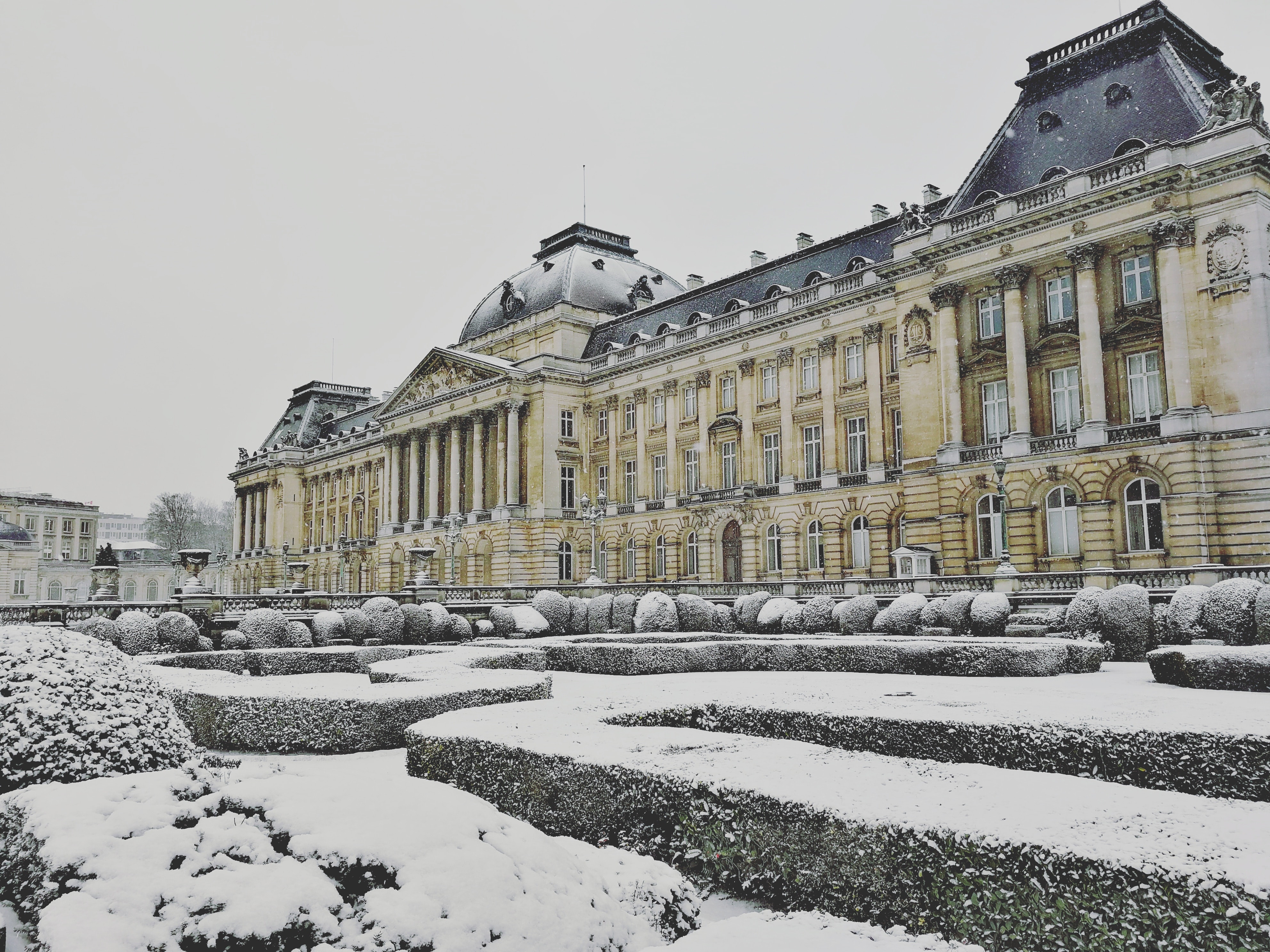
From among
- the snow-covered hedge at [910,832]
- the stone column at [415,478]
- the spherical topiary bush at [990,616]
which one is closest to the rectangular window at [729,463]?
the stone column at [415,478]

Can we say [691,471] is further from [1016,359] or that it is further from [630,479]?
[1016,359]

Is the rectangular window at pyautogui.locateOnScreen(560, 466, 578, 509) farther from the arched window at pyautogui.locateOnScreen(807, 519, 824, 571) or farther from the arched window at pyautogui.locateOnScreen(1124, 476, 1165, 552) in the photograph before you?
the arched window at pyautogui.locateOnScreen(1124, 476, 1165, 552)

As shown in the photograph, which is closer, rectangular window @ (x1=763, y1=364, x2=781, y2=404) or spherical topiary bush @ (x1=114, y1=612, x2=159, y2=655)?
spherical topiary bush @ (x1=114, y1=612, x2=159, y2=655)

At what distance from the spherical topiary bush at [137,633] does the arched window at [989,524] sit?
2688cm

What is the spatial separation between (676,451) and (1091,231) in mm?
24367

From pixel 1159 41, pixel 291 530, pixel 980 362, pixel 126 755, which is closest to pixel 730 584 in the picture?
pixel 980 362

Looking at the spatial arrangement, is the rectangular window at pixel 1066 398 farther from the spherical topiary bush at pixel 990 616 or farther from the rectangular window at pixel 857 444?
the spherical topiary bush at pixel 990 616

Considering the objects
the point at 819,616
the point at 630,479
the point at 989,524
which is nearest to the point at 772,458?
the point at 630,479

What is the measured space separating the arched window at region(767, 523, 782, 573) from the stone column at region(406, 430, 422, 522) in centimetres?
2840

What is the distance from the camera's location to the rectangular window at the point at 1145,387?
31.5 m

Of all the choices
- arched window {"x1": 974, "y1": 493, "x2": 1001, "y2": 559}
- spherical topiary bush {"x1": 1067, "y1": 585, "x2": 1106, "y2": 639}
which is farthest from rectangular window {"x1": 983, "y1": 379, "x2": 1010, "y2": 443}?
spherical topiary bush {"x1": 1067, "y1": 585, "x2": 1106, "y2": 639}

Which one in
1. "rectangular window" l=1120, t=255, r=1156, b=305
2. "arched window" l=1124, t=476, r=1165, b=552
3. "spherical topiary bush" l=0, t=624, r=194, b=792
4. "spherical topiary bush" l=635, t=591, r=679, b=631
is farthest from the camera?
"rectangular window" l=1120, t=255, r=1156, b=305

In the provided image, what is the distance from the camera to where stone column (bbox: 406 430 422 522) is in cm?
6519

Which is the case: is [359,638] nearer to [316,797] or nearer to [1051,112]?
[316,797]
